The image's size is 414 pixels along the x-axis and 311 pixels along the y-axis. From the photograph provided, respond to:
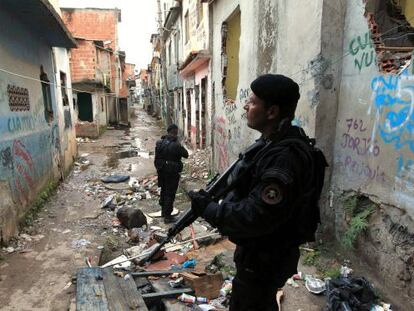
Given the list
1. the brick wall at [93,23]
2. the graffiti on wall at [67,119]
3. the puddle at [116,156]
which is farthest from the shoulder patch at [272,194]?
the brick wall at [93,23]

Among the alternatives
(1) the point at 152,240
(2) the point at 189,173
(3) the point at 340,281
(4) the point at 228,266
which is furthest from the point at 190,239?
(2) the point at 189,173

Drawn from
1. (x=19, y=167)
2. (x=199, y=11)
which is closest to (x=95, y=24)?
(x=199, y=11)

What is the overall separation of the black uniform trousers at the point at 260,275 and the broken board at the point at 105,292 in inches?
57.0

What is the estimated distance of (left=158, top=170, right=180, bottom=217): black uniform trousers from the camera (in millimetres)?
5953

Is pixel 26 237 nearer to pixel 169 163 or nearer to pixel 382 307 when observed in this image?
pixel 169 163

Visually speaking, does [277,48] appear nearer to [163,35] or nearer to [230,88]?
[230,88]

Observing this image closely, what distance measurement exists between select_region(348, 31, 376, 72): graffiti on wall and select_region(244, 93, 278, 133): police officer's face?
2.09 meters

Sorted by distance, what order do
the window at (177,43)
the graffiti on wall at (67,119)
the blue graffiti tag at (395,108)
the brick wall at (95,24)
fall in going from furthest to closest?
the brick wall at (95,24) < the window at (177,43) < the graffiti on wall at (67,119) < the blue graffiti tag at (395,108)

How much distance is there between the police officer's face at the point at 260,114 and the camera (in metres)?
1.68

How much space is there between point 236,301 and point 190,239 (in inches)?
117

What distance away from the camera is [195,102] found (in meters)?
12.6

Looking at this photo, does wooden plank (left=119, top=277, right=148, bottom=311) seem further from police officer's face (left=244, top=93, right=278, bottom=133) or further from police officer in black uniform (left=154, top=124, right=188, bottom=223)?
police officer in black uniform (left=154, top=124, right=188, bottom=223)

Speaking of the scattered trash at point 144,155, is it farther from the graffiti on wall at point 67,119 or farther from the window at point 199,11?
the window at point 199,11

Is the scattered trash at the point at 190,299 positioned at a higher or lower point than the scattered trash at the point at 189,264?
higher
